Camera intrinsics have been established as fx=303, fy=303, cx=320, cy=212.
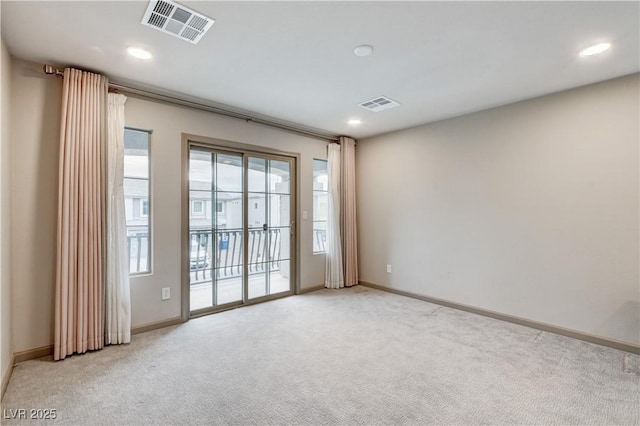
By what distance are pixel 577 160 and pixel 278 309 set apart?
12.6ft

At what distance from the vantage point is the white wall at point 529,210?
2.94 meters

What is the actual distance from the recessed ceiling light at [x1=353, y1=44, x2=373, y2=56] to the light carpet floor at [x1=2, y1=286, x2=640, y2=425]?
2.63 metres

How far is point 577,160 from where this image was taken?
318 centimetres

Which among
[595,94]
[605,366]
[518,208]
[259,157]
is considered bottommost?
[605,366]

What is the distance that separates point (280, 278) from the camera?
185 inches

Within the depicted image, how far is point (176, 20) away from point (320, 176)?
3348 millimetres

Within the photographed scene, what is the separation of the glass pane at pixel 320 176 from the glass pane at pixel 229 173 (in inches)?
55.1

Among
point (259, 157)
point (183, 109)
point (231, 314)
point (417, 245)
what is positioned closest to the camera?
point (183, 109)

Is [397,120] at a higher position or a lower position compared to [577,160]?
higher

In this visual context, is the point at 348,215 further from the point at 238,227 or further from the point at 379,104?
the point at 379,104

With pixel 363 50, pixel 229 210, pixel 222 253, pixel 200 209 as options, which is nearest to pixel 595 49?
pixel 363 50

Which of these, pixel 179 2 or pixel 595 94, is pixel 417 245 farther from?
pixel 179 2

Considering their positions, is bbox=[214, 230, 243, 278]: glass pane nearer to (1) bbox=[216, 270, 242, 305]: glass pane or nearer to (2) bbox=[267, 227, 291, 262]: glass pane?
(1) bbox=[216, 270, 242, 305]: glass pane

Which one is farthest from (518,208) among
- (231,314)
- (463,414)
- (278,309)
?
(231,314)
